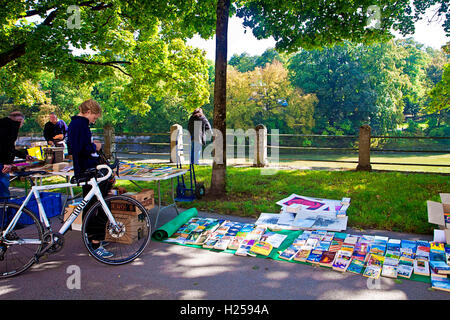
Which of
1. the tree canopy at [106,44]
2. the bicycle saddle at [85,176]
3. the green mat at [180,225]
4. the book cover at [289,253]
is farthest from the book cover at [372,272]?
the tree canopy at [106,44]

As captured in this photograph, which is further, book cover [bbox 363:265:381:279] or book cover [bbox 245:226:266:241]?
book cover [bbox 245:226:266:241]

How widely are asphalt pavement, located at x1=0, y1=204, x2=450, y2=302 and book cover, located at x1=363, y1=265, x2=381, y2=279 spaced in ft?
0.22

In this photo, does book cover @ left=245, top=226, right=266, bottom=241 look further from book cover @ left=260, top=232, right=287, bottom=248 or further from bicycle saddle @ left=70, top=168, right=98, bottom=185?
bicycle saddle @ left=70, top=168, right=98, bottom=185

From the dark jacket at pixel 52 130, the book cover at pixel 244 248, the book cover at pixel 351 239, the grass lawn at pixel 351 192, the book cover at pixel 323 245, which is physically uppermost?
the dark jacket at pixel 52 130

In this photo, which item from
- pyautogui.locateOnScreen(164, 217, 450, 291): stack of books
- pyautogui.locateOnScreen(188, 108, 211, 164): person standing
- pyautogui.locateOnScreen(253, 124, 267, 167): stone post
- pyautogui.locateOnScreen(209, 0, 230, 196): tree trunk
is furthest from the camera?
pyautogui.locateOnScreen(253, 124, 267, 167): stone post

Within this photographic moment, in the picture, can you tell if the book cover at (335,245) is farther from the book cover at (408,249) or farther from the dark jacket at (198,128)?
the dark jacket at (198,128)

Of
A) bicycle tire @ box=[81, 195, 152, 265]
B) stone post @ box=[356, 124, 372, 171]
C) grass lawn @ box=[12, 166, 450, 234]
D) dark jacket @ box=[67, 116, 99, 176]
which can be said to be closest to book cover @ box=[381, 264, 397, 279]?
grass lawn @ box=[12, 166, 450, 234]

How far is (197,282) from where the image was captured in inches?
137

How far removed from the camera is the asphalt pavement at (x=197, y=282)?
3.20m

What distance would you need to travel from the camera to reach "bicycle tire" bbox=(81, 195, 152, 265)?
152 inches

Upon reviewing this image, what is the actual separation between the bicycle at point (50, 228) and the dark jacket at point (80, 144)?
0.68 ft

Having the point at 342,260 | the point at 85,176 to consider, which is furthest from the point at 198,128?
the point at 342,260

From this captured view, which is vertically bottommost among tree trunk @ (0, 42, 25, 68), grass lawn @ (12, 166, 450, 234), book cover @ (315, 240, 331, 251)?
book cover @ (315, 240, 331, 251)

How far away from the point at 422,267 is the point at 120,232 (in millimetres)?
3534
